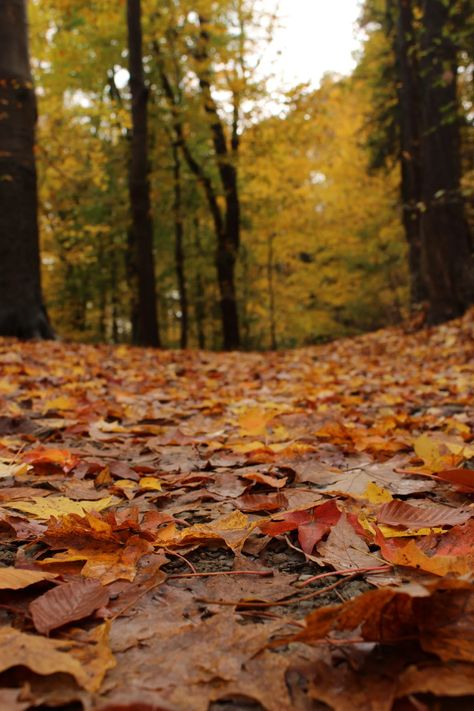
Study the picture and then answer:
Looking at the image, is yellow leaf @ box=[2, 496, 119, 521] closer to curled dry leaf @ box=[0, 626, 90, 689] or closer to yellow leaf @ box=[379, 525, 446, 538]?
curled dry leaf @ box=[0, 626, 90, 689]

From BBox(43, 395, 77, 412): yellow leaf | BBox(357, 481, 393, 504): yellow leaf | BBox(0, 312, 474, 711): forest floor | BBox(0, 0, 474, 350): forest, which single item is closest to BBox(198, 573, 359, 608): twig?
BBox(0, 312, 474, 711): forest floor

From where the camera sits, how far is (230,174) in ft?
39.8

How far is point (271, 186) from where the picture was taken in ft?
Answer: 46.3

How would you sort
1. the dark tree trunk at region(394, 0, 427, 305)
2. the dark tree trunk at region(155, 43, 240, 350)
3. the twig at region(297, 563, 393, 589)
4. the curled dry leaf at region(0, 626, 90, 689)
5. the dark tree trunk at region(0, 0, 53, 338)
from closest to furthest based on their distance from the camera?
the curled dry leaf at region(0, 626, 90, 689) < the twig at region(297, 563, 393, 589) < the dark tree trunk at region(0, 0, 53, 338) < the dark tree trunk at region(394, 0, 427, 305) < the dark tree trunk at region(155, 43, 240, 350)

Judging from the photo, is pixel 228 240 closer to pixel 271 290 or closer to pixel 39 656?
pixel 271 290

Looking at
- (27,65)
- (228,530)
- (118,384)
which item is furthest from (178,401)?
(27,65)

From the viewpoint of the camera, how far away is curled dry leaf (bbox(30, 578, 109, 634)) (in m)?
0.83

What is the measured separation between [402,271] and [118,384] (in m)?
14.8

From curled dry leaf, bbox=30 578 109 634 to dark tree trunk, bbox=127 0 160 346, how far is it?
27.5ft

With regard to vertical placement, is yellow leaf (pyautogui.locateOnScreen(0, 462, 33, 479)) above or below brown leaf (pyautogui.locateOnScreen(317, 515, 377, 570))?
above

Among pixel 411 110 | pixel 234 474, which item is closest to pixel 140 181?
pixel 411 110

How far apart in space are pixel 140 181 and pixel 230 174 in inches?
146

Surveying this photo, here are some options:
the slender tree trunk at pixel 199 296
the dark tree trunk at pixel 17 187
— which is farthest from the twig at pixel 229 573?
the slender tree trunk at pixel 199 296

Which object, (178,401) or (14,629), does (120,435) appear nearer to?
(178,401)
